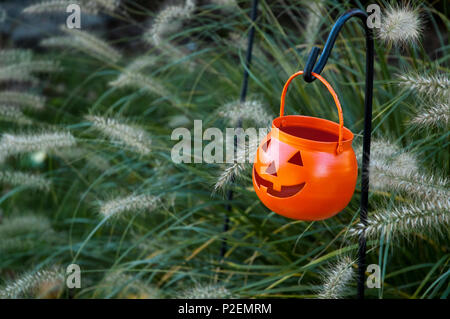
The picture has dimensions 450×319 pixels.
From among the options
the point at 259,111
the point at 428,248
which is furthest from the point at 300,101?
the point at 428,248

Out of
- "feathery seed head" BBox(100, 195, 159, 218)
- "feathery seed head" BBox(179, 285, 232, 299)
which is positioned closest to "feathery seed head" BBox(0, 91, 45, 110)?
"feathery seed head" BBox(100, 195, 159, 218)

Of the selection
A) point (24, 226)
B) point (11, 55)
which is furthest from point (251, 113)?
point (11, 55)

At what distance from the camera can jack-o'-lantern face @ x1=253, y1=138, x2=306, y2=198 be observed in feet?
3.69

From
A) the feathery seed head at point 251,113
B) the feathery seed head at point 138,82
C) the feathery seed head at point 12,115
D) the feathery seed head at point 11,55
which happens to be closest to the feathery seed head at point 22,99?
the feathery seed head at point 12,115

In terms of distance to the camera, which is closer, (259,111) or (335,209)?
(335,209)

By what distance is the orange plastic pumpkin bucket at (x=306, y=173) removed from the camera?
1112mm

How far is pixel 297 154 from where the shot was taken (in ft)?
3.69

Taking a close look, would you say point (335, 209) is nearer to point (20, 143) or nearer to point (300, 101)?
point (300, 101)

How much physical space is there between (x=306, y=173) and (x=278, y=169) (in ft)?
0.22

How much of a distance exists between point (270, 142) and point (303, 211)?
19 cm

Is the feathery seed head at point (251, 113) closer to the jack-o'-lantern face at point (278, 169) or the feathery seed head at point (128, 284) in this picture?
the jack-o'-lantern face at point (278, 169)

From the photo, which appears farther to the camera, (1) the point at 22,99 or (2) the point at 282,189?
(1) the point at 22,99

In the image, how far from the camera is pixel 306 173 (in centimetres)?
111

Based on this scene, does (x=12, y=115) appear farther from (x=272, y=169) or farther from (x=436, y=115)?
(x=436, y=115)
